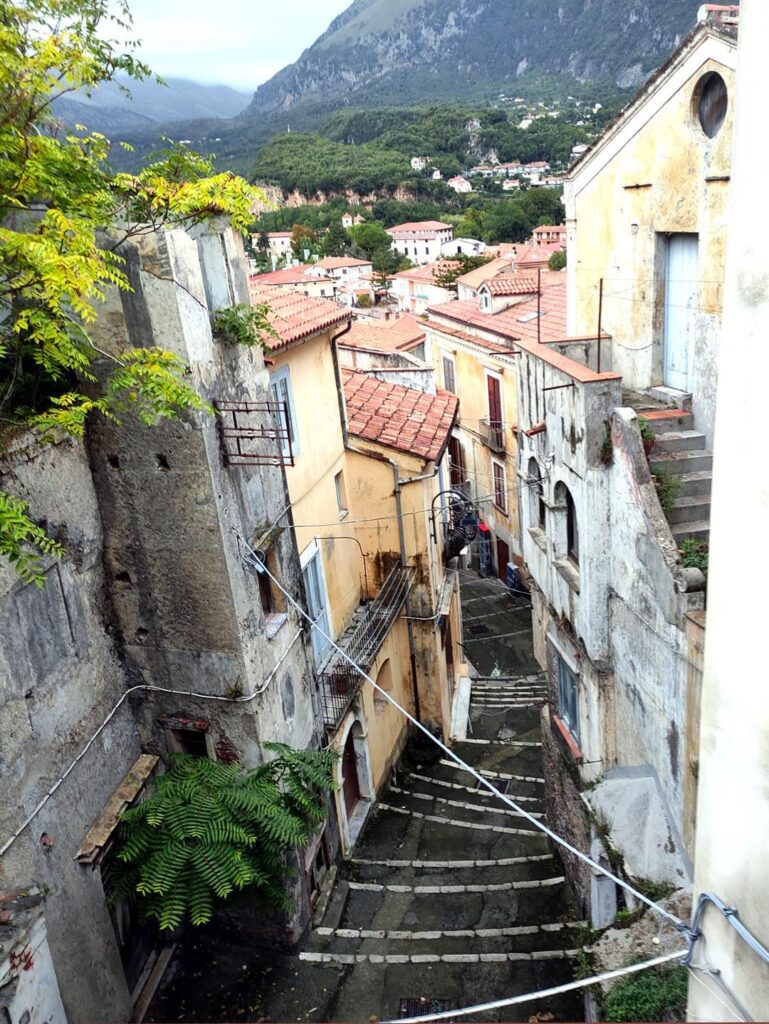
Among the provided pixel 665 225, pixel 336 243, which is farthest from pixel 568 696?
pixel 336 243

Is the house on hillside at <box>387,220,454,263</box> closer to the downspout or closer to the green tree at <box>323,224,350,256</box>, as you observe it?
the green tree at <box>323,224,350,256</box>

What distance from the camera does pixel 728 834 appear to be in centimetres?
461

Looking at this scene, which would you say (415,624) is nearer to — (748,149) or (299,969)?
(299,969)

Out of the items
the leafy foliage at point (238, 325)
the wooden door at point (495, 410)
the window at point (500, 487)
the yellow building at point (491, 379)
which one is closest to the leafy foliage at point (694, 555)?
the leafy foliage at point (238, 325)

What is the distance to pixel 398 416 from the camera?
19203 mm

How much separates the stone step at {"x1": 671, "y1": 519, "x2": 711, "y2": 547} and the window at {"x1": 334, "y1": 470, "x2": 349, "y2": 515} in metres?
8.35

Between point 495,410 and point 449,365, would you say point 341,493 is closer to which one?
point 495,410

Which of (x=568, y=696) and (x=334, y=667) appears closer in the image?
(x=568, y=696)

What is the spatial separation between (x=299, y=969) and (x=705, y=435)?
34.7 ft

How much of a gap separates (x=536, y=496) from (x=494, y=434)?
48.3 feet

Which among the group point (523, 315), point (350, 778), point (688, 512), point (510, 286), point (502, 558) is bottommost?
point (502, 558)

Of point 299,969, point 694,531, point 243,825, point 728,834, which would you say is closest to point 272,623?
point 243,825

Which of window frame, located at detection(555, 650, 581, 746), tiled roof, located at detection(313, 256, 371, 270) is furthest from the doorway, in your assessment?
tiled roof, located at detection(313, 256, 371, 270)

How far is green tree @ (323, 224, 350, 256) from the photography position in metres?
110
